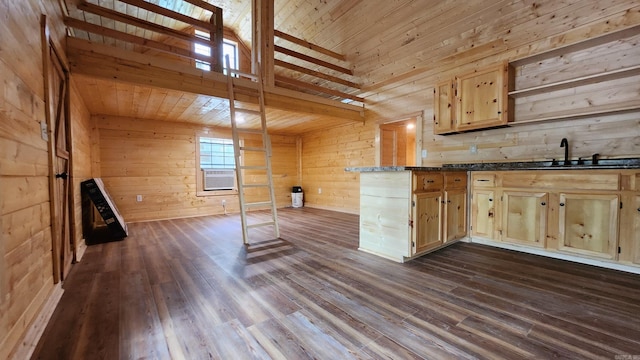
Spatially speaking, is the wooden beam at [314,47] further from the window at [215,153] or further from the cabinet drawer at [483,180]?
the cabinet drawer at [483,180]

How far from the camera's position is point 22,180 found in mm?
1361

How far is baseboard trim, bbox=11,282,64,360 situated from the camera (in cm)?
119

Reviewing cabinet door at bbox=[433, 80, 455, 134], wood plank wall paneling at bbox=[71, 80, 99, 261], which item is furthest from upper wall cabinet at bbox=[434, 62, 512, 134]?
wood plank wall paneling at bbox=[71, 80, 99, 261]

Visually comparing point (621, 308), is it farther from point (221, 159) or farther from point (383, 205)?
point (221, 159)

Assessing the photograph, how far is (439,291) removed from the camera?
187 centimetres

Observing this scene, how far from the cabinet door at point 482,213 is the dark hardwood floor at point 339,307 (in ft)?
1.15

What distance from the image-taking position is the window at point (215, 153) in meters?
5.66

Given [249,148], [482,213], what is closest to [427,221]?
[482,213]

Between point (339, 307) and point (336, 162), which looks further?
point (336, 162)

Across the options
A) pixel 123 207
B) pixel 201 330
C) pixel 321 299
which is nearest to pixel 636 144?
pixel 321 299

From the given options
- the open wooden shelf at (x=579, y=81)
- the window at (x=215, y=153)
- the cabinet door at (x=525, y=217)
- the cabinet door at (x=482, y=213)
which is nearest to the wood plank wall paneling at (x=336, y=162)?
the window at (x=215, y=153)

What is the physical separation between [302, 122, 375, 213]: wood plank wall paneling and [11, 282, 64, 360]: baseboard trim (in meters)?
4.55

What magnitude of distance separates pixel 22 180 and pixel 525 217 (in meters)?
4.03

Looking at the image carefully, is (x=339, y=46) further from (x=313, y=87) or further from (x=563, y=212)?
(x=563, y=212)
